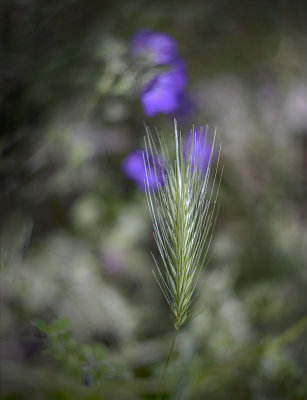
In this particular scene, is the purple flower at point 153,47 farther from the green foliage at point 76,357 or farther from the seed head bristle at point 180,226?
the green foliage at point 76,357

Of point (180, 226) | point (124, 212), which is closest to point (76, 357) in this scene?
point (180, 226)

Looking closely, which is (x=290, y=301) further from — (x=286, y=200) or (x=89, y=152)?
(x=89, y=152)

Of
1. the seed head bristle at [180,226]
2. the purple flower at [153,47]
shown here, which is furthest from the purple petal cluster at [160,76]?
the seed head bristle at [180,226]

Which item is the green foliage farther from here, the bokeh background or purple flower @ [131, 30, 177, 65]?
purple flower @ [131, 30, 177, 65]

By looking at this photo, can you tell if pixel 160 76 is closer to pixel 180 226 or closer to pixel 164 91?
pixel 164 91

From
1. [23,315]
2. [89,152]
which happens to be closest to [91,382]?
[23,315]

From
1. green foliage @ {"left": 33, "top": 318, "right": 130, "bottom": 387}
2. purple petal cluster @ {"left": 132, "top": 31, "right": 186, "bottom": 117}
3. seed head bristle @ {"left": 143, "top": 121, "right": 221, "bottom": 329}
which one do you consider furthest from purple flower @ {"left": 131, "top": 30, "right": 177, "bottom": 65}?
green foliage @ {"left": 33, "top": 318, "right": 130, "bottom": 387}

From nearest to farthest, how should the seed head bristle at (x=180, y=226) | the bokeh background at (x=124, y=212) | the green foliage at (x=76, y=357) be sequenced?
the seed head bristle at (x=180, y=226)
the green foliage at (x=76, y=357)
the bokeh background at (x=124, y=212)

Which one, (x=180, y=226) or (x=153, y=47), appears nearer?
(x=180, y=226)
